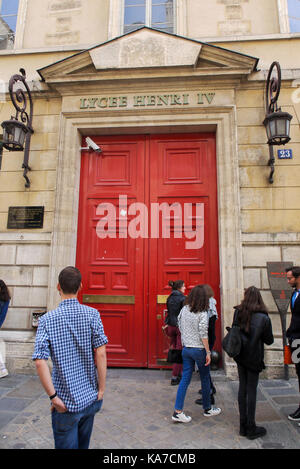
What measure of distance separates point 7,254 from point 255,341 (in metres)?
4.63

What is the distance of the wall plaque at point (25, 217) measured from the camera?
227 inches

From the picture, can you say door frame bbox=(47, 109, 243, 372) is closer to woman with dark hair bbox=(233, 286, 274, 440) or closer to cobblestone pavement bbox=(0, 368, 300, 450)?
cobblestone pavement bbox=(0, 368, 300, 450)

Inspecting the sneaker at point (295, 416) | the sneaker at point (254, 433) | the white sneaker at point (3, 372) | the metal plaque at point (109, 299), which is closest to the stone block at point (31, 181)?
the metal plaque at point (109, 299)

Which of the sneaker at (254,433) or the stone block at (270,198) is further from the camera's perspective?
the stone block at (270,198)

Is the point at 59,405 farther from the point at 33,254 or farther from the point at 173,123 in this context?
the point at 173,123

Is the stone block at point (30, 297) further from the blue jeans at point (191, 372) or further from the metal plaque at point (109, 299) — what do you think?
the blue jeans at point (191, 372)

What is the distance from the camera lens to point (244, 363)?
3.25 metres

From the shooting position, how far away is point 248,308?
3.28m

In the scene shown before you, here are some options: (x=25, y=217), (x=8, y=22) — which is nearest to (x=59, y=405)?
(x=25, y=217)

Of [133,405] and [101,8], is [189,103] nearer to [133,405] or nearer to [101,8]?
[101,8]

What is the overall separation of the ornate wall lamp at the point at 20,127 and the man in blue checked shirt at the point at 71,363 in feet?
13.6

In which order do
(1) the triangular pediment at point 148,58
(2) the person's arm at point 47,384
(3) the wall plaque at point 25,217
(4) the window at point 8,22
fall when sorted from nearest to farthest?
(2) the person's arm at point 47,384, (1) the triangular pediment at point 148,58, (3) the wall plaque at point 25,217, (4) the window at point 8,22
